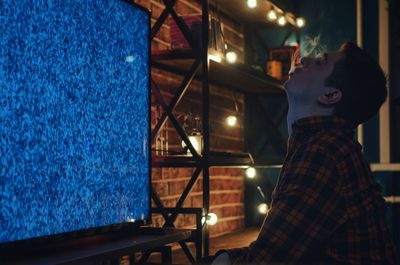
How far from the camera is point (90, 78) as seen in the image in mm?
1706

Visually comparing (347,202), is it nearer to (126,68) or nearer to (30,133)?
(30,133)

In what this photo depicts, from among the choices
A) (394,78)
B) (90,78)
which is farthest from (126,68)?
(394,78)

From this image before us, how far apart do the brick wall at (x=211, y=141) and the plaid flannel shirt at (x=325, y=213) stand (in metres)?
1.44

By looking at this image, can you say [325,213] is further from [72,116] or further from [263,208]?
[263,208]

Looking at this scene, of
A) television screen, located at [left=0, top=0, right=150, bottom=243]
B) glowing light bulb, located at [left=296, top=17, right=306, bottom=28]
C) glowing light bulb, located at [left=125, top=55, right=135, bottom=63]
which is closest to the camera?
television screen, located at [left=0, top=0, right=150, bottom=243]

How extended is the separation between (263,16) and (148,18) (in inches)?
86.6

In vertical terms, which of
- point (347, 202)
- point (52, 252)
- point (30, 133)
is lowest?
point (52, 252)

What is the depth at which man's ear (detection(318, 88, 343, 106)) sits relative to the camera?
1495 millimetres

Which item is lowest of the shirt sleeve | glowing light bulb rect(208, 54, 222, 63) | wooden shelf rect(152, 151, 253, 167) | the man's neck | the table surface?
the table surface

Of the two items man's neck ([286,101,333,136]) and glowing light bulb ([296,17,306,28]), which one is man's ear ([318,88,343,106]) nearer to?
man's neck ([286,101,333,136])

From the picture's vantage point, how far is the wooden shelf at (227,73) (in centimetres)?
253

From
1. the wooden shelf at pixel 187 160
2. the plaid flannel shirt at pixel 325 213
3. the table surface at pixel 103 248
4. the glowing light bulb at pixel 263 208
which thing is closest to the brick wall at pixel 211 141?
the glowing light bulb at pixel 263 208

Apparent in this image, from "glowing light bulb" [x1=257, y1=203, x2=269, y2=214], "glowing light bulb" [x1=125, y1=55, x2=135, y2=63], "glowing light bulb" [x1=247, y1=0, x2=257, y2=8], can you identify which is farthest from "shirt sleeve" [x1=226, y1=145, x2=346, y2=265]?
"glowing light bulb" [x1=257, y1=203, x2=269, y2=214]

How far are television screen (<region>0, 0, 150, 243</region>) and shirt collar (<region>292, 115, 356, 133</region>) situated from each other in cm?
62
